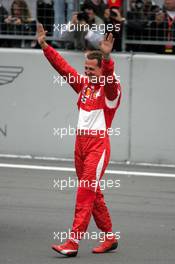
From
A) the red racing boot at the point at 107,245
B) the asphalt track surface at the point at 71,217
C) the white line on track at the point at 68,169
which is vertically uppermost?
the red racing boot at the point at 107,245

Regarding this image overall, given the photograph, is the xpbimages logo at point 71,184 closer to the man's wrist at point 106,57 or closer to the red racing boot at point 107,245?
the red racing boot at point 107,245

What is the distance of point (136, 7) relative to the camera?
43.2 ft

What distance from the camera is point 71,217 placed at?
31.0 ft

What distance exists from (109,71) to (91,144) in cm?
76

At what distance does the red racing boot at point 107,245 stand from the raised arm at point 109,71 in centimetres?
135

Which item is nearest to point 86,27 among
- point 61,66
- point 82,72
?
point 82,72

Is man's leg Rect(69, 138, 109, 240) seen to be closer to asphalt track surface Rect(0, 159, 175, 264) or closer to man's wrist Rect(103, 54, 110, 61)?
asphalt track surface Rect(0, 159, 175, 264)

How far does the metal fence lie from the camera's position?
13.1 m

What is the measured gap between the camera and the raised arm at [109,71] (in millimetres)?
7125

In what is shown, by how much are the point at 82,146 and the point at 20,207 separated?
243cm

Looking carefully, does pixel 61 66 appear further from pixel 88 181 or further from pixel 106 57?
pixel 88 181

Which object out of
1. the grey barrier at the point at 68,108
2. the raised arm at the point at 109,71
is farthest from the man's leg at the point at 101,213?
the grey barrier at the point at 68,108

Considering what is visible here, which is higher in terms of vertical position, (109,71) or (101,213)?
(109,71)

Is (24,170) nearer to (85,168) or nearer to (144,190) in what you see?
(144,190)
